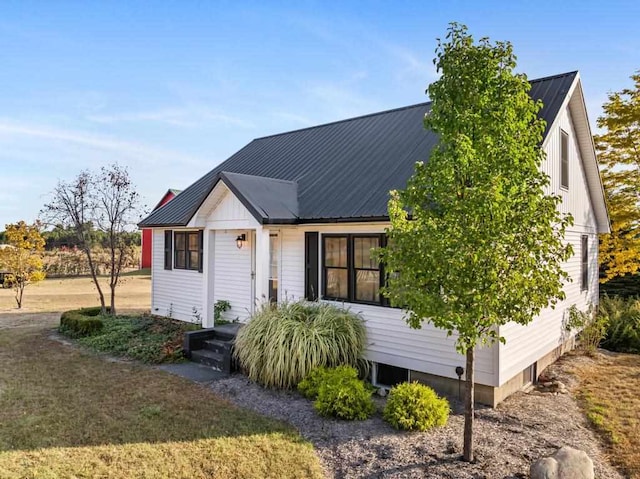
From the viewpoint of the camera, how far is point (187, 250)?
12117 millimetres

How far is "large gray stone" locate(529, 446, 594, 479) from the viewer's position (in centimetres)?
393

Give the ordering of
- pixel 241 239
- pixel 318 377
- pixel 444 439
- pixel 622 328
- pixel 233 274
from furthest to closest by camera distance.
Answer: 1. pixel 622 328
2. pixel 233 274
3. pixel 241 239
4. pixel 318 377
5. pixel 444 439

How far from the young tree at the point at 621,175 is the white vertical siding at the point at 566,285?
186 cm

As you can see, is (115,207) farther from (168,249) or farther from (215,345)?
(215,345)

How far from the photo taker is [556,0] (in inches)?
366

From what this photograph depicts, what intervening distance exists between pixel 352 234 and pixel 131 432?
16.1 ft

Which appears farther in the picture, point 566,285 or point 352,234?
point 566,285

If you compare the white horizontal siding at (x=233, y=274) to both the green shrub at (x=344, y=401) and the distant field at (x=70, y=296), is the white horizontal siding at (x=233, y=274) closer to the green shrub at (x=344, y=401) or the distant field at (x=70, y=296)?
the green shrub at (x=344, y=401)

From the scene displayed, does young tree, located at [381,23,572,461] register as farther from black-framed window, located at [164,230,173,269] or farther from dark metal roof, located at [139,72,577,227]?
black-framed window, located at [164,230,173,269]

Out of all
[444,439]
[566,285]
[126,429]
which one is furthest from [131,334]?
[566,285]

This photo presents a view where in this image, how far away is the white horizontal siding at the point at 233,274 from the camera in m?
10.4

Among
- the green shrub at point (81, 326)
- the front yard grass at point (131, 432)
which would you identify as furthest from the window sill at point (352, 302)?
the green shrub at point (81, 326)

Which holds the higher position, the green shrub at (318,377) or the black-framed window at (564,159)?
the black-framed window at (564,159)

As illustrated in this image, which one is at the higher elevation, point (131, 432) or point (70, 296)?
point (131, 432)
